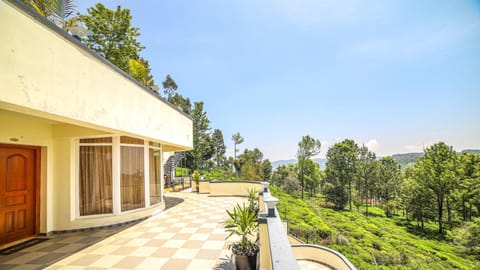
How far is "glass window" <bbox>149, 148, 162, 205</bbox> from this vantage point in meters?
8.24

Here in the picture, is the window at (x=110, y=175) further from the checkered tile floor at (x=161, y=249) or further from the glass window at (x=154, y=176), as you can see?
the checkered tile floor at (x=161, y=249)

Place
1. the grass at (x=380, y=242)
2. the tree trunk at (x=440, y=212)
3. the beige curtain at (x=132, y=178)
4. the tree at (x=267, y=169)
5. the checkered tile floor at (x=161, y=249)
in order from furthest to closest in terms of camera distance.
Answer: the tree at (x=267, y=169) → the tree trunk at (x=440, y=212) → the grass at (x=380, y=242) → the beige curtain at (x=132, y=178) → the checkered tile floor at (x=161, y=249)

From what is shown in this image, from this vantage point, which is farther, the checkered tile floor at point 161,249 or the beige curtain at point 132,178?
the beige curtain at point 132,178

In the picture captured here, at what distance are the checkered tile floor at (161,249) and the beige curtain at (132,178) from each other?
2.46ft

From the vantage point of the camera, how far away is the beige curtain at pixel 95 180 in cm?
620

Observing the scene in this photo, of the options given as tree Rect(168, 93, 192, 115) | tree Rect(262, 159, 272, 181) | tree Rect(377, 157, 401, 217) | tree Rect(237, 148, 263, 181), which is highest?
tree Rect(168, 93, 192, 115)

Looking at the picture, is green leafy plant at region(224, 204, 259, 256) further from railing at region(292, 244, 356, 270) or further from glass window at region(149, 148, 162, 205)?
railing at region(292, 244, 356, 270)

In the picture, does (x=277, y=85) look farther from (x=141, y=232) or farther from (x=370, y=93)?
(x=141, y=232)

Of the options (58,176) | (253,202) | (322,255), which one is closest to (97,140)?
(58,176)

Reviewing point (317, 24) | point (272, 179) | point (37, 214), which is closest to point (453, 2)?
point (317, 24)

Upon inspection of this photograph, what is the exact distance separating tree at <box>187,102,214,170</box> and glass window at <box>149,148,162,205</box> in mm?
22521

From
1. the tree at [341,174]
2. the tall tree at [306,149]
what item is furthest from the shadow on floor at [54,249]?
the tree at [341,174]

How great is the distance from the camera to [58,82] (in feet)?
11.6

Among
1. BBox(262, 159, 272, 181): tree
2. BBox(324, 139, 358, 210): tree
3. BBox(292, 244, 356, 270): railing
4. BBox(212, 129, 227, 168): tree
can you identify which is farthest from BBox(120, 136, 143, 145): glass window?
BBox(262, 159, 272, 181): tree
